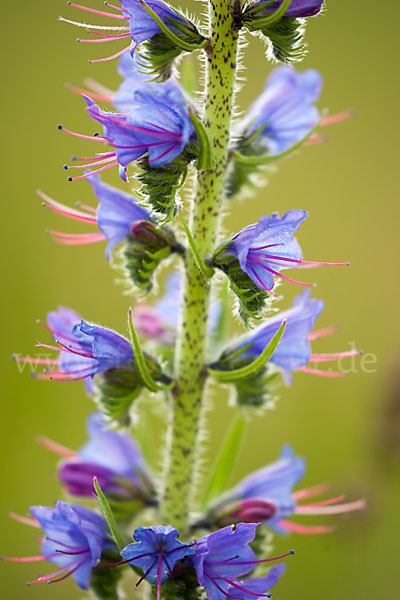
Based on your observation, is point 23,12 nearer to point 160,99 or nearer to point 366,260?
point 366,260

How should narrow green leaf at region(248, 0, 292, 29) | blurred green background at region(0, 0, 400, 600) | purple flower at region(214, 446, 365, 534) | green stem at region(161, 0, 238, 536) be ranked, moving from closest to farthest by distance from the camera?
narrow green leaf at region(248, 0, 292, 29)
green stem at region(161, 0, 238, 536)
purple flower at region(214, 446, 365, 534)
blurred green background at region(0, 0, 400, 600)

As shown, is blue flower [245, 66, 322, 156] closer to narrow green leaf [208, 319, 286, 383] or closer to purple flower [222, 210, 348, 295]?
purple flower [222, 210, 348, 295]

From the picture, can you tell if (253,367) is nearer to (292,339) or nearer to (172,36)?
(292,339)

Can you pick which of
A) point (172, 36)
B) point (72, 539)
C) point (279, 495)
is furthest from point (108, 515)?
point (172, 36)

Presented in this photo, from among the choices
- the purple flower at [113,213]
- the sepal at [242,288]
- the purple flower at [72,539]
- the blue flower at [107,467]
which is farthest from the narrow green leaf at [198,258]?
the purple flower at [72,539]

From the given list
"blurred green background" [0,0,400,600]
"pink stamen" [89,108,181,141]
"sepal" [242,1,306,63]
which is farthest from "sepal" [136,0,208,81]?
"blurred green background" [0,0,400,600]

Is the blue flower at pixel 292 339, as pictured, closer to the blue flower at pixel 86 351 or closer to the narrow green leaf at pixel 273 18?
the blue flower at pixel 86 351

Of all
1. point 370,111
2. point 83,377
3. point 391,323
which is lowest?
point 83,377

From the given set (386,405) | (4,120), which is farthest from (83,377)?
(4,120)
